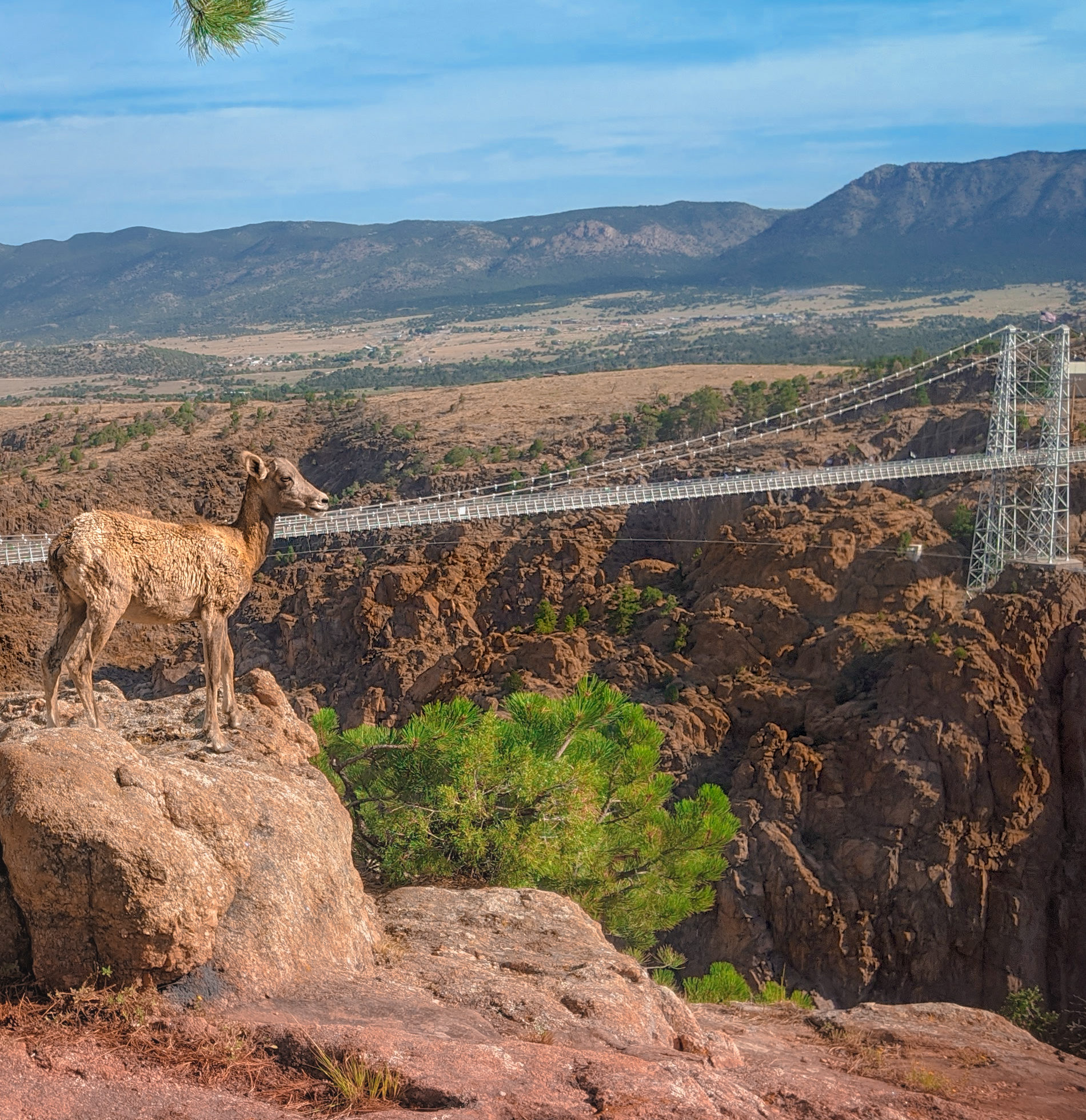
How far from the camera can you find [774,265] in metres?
177

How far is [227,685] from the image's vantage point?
7172 mm

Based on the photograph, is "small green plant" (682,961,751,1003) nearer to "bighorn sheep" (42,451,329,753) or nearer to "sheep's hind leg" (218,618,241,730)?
"sheep's hind leg" (218,618,241,730)

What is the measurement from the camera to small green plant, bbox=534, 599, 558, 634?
84.6ft

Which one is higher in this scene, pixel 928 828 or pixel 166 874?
pixel 166 874

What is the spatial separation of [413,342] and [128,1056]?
117000mm

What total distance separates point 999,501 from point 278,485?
22.3 metres

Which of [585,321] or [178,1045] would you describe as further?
[585,321]

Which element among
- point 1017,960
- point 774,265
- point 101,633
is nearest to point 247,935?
point 101,633

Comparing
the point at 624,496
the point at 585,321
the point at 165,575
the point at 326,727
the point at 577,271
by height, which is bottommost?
the point at 326,727

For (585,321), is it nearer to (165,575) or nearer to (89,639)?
(165,575)

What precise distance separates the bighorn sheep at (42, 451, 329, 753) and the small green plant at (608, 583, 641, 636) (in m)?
18.0

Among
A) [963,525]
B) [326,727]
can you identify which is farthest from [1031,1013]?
[963,525]

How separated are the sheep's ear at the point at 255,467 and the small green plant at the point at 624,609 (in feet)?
59.5

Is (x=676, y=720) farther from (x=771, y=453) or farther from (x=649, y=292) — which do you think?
(x=649, y=292)
